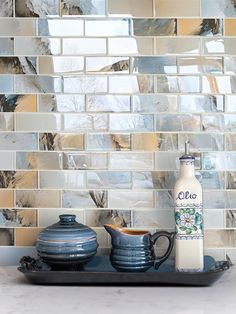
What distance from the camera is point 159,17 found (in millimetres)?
1656

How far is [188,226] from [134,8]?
655 millimetres

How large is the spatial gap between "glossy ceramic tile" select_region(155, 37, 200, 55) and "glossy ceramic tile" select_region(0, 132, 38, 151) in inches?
17.5

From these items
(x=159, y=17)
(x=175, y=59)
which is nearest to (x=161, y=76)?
(x=175, y=59)

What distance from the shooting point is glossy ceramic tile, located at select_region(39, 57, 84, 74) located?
1661 mm

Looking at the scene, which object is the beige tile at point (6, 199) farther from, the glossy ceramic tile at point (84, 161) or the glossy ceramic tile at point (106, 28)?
the glossy ceramic tile at point (106, 28)

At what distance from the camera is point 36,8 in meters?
1.67

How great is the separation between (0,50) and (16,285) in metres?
0.69

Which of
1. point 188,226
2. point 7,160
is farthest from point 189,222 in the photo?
point 7,160

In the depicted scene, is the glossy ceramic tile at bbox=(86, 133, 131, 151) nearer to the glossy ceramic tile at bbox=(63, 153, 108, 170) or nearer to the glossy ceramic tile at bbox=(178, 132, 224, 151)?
the glossy ceramic tile at bbox=(63, 153, 108, 170)

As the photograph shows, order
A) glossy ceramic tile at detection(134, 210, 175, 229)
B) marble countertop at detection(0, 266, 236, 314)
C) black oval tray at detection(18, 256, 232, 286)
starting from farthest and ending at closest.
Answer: glossy ceramic tile at detection(134, 210, 175, 229) < black oval tray at detection(18, 256, 232, 286) < marble countertop at detection(0, 266, 236, 314)

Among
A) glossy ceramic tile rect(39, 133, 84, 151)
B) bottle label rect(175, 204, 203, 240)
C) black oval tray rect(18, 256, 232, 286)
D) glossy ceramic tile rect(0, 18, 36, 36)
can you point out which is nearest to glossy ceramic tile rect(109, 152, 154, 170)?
glossy ceramic tile rect(39, 133, 84, 151)

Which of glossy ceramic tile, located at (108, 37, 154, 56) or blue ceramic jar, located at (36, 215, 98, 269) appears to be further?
glossy ceramic tile, located at (108, 37, 154, 56)

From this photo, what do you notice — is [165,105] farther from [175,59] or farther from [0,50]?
[0,50]

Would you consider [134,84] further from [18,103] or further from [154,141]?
[18,103]
